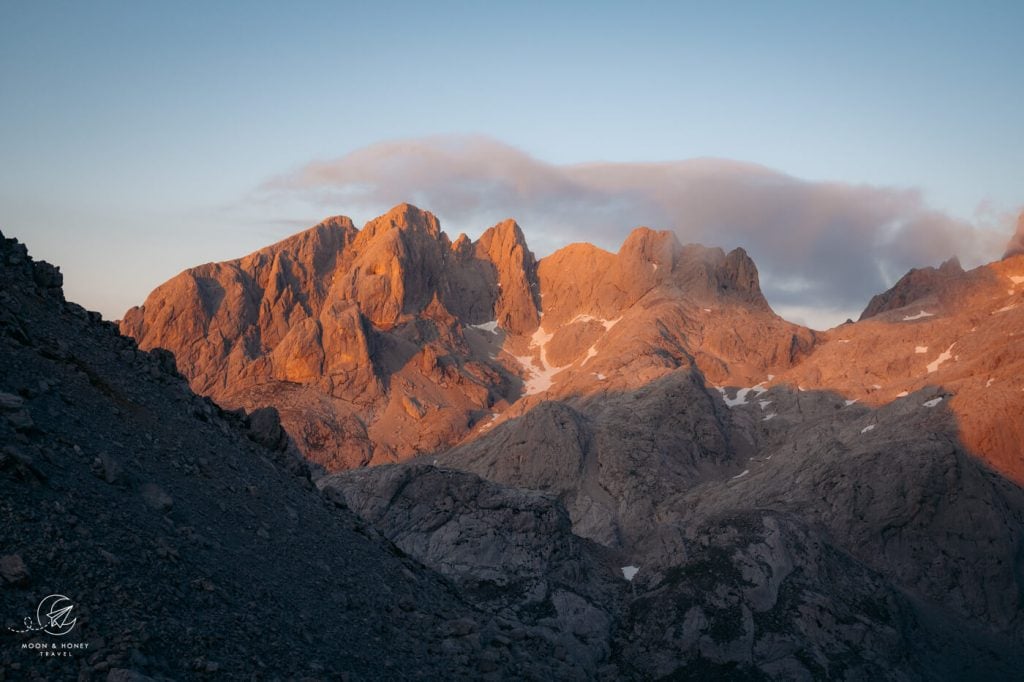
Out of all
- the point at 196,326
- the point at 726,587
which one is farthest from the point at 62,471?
the point at 196,326

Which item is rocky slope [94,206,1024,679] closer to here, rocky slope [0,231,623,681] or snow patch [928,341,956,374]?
snow patch [928,341,956,374]

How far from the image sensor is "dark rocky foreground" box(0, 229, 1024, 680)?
770 inches

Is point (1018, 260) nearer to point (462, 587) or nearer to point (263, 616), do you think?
point (462, 587)

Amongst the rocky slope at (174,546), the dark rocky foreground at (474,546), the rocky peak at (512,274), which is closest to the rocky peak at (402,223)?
the rocky peak at (512,274)

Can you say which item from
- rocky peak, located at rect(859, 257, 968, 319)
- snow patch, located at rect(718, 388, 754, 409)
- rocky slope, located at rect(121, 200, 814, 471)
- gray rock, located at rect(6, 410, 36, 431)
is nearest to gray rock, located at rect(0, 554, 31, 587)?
gray rock, located at rect(6, 410, 36, 431)

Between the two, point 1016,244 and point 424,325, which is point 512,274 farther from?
point 1016,244

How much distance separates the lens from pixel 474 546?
4756 centimetres

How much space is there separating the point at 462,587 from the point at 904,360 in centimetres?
8989

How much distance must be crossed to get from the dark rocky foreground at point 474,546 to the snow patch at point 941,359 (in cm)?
2454

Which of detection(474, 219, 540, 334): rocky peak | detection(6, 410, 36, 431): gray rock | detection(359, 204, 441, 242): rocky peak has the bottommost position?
detection(6, 410, 36, 431): gray rock

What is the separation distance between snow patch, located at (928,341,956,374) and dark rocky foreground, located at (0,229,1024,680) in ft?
80.5

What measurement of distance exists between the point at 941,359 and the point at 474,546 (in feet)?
288

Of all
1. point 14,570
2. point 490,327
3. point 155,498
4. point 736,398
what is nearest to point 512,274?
point 490,327

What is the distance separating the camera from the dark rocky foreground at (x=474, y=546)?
1956cm
